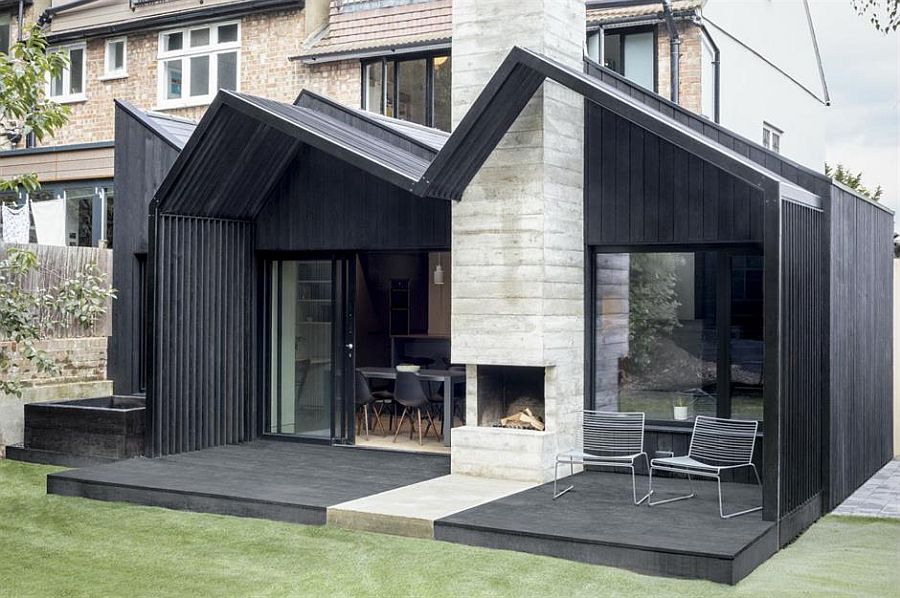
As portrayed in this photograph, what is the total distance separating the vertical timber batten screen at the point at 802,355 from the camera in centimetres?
816

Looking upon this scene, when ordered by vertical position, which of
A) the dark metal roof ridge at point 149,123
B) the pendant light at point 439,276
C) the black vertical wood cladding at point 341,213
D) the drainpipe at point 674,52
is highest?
the drainpipe at point 674,52

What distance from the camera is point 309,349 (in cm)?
1227

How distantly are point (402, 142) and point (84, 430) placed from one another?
4.33 m

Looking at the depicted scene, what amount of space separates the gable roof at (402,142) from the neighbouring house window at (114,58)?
934 cm

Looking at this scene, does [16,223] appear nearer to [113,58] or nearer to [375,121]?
[113,58]

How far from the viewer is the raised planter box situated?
11.2 meters

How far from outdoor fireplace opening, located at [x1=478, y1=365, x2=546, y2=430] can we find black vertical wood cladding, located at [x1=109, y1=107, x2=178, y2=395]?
17.1 ft

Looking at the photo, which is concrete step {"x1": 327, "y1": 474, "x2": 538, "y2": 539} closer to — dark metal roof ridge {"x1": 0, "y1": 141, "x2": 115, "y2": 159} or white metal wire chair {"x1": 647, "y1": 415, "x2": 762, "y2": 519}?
white metal wire chair {"x1": 647, "y1": 415, "x2": 762, "y2": 519}

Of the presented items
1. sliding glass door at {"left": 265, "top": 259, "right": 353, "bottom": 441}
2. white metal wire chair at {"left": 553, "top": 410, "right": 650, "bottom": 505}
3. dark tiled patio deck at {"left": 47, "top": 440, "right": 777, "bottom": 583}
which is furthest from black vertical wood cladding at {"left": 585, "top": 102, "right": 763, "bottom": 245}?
sliding glass door at {"left": 265, "top": 259, "right": 353, "bottom": 441}

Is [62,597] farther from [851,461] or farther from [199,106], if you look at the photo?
[199,106]

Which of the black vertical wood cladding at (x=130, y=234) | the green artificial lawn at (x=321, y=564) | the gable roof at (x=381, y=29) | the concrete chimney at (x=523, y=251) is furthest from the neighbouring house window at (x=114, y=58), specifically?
the green artificial lawn at (x=321, y=564)

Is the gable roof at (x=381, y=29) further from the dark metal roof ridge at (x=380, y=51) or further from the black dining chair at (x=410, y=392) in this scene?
the black dining chair at (x=410, y=392)

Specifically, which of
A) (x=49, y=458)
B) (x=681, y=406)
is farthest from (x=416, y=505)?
(x=49, y=458)

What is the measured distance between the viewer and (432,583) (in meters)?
6.99
